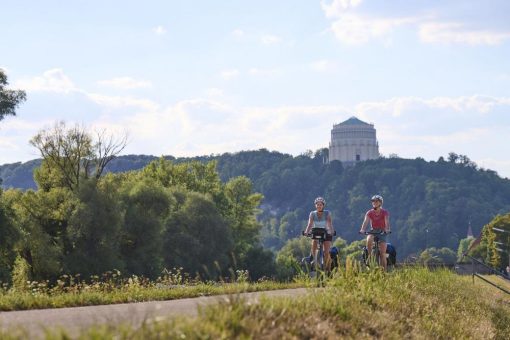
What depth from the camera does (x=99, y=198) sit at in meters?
50.1

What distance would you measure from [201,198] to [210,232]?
2.77 meters

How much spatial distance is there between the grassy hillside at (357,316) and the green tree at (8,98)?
101ft

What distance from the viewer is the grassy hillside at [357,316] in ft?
25.7

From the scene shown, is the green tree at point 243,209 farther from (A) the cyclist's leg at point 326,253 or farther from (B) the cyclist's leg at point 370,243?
(A) the cyclist's leg at point 326,253

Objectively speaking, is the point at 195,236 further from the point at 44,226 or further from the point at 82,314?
the point at 82,314

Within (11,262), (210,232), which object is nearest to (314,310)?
(11,262)

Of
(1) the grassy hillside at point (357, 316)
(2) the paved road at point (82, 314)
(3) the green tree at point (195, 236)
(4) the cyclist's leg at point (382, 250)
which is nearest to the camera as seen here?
(1) the grassy hillside at point (357, 316)

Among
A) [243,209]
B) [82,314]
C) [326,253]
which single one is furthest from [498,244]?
[82,314]

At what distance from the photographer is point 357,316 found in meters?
10.6

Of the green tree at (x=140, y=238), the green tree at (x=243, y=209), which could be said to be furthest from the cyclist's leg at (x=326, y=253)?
the green tree at (x=243, y=209)

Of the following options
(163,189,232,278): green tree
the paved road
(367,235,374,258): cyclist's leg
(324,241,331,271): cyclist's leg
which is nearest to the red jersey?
(367,235,374,258): cyclist's leg

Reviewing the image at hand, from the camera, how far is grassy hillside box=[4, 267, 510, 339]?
25.7 feet

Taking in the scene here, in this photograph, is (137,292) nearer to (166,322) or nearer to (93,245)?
(166,322)

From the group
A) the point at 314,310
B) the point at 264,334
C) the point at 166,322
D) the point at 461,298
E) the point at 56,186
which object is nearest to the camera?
the point at 166,322
